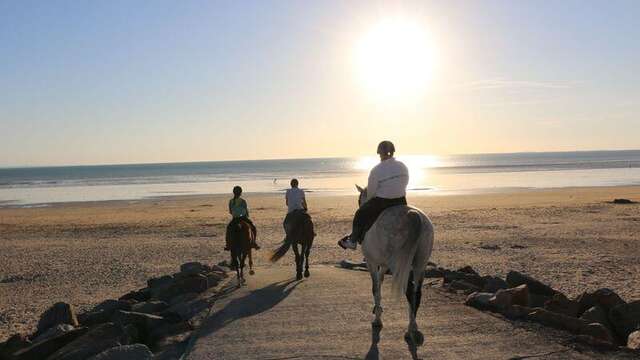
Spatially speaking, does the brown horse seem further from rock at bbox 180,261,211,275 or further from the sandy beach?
the sandy beach

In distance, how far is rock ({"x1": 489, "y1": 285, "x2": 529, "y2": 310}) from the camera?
9945 millimetres

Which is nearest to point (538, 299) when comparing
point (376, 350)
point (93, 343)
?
point (376, 350)

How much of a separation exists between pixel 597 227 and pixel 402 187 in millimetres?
21812

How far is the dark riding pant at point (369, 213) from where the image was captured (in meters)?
8.55

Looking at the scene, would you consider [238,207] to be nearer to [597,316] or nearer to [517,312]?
[517,312]

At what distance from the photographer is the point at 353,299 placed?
11055 millimetres

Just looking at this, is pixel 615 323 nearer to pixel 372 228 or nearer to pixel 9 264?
pixel 372 228

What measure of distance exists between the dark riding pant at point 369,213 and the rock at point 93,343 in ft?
11.7

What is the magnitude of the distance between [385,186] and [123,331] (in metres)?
4.20

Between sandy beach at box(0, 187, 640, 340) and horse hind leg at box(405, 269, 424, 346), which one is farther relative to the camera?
sandy beach at box(0, 187, 640, 340)

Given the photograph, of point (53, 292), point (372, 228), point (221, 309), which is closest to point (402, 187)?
point (372, 228)

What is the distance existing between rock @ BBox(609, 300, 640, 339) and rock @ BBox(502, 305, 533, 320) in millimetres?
1385

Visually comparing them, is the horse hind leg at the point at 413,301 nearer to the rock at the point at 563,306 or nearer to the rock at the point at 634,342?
the rock at the point at 634,342

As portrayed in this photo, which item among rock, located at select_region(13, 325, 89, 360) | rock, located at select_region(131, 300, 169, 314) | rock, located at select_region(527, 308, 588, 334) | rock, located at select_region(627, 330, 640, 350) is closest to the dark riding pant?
rock, located at select_region(527, 308, 588, 334)
